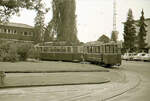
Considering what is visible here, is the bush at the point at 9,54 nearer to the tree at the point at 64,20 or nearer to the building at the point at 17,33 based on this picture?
the tree at the point at 64,20

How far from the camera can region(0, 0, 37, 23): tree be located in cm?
1242

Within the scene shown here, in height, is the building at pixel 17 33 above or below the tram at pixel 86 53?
above

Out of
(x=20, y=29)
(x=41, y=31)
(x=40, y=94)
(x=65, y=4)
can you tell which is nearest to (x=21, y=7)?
(x=40, y=94)

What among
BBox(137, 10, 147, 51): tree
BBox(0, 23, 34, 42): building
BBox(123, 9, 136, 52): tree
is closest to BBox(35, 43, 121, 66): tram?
BBox(123, 9, 136, 52): tree

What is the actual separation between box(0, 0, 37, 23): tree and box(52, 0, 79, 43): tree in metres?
34.6

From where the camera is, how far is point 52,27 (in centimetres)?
5166

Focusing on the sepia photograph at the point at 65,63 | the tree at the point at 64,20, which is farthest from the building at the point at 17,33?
the tree at the point at 64,20

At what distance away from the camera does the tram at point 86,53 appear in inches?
1105

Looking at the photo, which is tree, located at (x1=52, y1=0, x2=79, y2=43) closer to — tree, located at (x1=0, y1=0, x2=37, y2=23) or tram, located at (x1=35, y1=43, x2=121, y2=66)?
tram, located at (x1=35, y1=43, x2=121, y2=66)

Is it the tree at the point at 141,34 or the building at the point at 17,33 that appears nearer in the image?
the tree at the point at 141,34

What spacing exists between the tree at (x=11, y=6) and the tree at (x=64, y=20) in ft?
113

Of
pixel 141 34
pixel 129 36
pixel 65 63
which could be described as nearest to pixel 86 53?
pixel 65 63

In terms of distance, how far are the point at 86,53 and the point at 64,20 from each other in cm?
1942

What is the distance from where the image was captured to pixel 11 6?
496 inches
